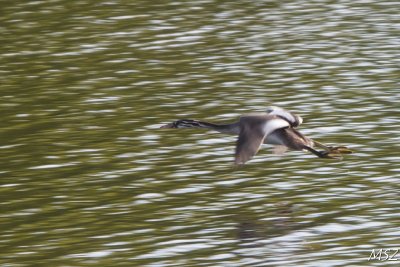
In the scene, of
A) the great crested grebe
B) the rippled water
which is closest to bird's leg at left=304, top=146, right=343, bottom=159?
the great crested grebe

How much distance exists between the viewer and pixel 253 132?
581 inches

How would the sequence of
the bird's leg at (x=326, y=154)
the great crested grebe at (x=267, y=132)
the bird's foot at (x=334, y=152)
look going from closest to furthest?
the great crested grebe at (x=267, y=132) → the bird's leg at (x=326, y=154) → the bird's foot at (x=334, y=152)

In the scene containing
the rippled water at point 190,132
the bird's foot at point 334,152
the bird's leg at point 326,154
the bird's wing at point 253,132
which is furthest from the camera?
the bird's foot at point 334,152

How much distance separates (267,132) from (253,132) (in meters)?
0.18

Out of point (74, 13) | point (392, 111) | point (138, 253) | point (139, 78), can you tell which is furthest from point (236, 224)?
point (74, 13)

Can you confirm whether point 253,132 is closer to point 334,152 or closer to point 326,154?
point 326,154

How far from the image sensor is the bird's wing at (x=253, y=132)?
47.2ft

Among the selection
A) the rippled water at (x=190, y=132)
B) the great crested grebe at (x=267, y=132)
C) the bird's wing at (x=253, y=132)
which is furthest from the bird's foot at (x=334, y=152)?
the bird's wing at (x=253, y=132)

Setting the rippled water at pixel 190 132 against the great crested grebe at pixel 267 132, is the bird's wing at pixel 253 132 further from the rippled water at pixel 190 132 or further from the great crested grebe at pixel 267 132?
the rippled water at pixel 190 132

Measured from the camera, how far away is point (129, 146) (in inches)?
721

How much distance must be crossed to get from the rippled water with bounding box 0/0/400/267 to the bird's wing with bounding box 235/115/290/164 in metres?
0.85

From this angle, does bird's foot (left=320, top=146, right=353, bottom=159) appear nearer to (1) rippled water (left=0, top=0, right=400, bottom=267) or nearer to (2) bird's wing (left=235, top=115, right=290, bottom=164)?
(1) rippled water (left=0, top=0, right=400, bottom=267)

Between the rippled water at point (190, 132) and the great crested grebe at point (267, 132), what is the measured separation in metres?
0.63

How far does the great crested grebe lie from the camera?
1452 cm
